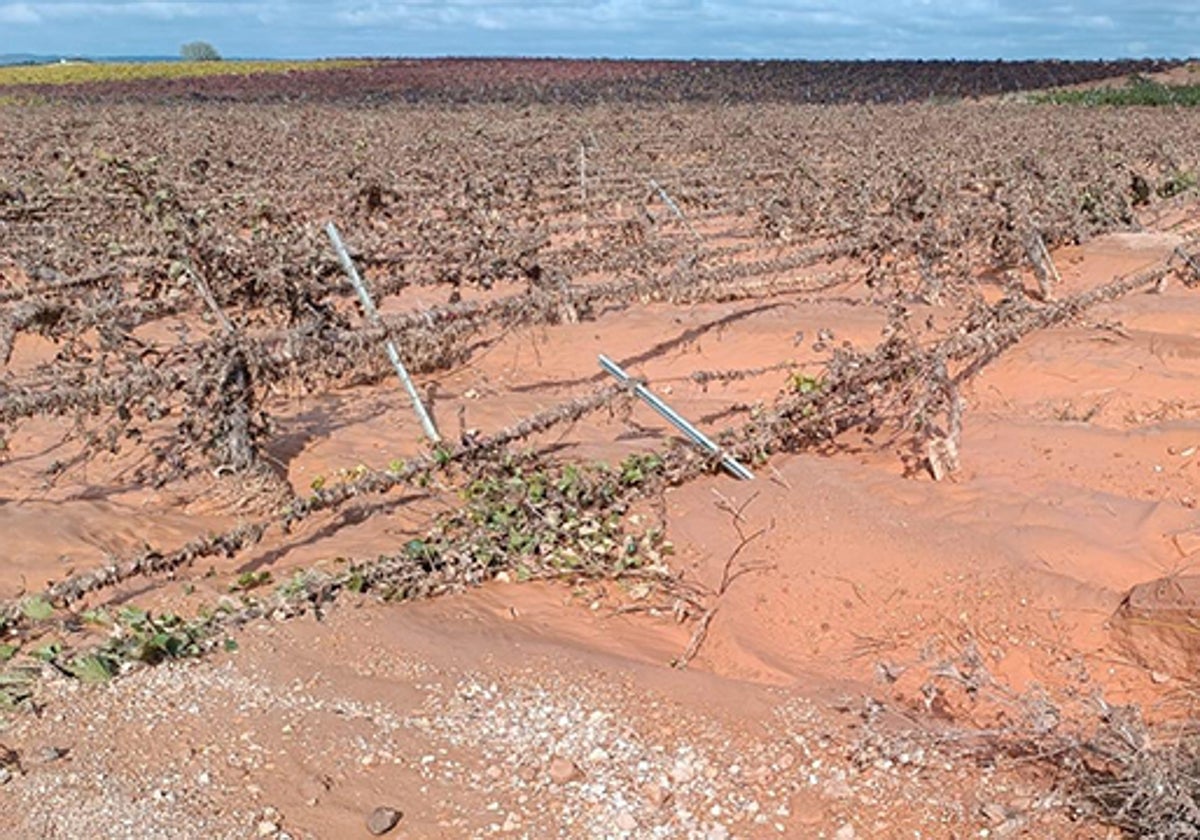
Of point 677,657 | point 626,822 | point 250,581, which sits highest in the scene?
point 250,581

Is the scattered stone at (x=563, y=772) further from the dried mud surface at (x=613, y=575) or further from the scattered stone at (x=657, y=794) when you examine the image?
the scattered stone at (x=657, y=794)

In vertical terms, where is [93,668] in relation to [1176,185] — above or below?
below

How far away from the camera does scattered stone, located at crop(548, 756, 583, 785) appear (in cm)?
363

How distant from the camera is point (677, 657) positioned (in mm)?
4723

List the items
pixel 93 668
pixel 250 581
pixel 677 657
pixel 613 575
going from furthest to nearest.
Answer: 1. pixel 613 575
2. pixel 250 581
3. pixel 677 657
4. pixel 93 668

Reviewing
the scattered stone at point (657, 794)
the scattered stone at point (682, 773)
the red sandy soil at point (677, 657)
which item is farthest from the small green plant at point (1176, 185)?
the scattered stone at point (657, 794)

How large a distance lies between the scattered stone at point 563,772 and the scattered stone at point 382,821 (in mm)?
530

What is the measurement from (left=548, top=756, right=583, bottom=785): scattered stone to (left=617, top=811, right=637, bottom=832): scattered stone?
0.24 metres

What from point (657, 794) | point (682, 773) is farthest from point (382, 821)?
point (682, 773)

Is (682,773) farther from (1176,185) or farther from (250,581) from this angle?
(1176,185)

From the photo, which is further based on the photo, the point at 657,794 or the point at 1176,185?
the point at 1176,185

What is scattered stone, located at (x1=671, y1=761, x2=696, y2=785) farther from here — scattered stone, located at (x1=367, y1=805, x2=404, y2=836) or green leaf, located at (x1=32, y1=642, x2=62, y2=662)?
green leaf, located at (x1=32, y1=642, x2=62, y2=662)

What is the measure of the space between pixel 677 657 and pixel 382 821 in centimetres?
169

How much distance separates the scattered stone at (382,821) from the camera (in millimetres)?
3361
